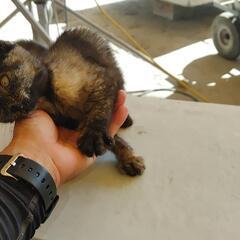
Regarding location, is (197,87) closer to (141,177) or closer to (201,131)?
→ (201,131)

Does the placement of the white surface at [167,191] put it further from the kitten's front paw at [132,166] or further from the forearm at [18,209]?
the forearm at [18,209]

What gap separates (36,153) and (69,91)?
0.21 meters

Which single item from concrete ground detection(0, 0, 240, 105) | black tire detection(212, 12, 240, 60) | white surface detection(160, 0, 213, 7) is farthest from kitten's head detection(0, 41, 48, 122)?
white surface detection(160, 0, 213, 7)

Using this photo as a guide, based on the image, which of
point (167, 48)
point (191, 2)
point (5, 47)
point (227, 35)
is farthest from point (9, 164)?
point (191, 2)

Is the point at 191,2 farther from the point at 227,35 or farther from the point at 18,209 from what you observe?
the point at 18,209

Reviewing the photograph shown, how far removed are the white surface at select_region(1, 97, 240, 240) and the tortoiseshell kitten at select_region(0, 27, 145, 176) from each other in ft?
0.18

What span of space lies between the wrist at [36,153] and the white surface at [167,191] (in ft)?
0.34

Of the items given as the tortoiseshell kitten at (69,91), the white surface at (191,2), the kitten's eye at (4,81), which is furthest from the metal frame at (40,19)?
the white surface at (191,2)

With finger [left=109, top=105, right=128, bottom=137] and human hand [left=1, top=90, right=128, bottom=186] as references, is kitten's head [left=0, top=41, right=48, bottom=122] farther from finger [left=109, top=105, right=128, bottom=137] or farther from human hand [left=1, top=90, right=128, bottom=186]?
finger [left=109, top=105, right=128, bottom=137]

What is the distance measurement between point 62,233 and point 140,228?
14 centimetres

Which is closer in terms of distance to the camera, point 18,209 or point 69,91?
point 18,209

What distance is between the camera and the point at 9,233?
58 centimetres

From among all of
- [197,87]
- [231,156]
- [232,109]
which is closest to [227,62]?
[197,87]

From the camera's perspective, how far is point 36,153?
72cm
